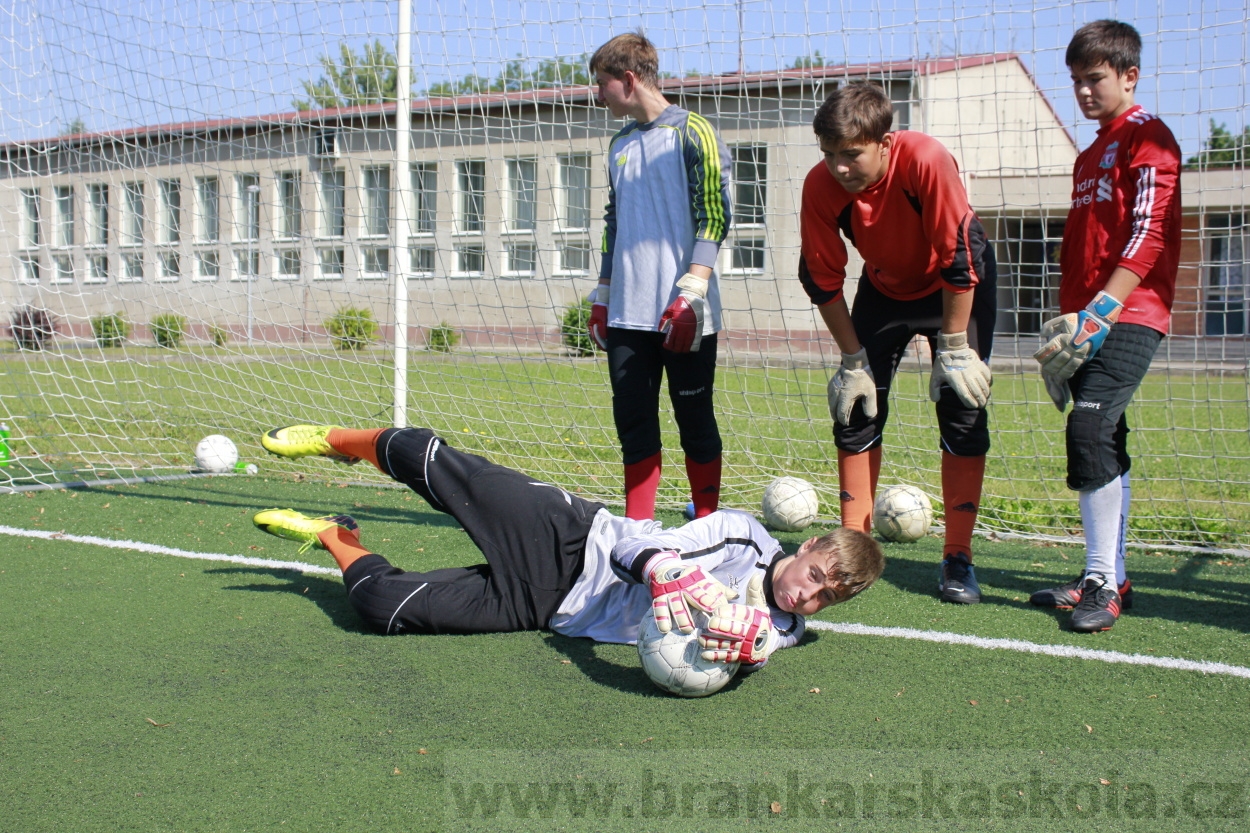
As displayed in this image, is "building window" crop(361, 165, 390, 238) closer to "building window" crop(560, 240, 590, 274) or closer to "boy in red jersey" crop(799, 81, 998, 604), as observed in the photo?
"building window" crop(560, 240, 590, 274)

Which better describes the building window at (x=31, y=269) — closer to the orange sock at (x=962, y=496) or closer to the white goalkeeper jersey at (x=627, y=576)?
the white goalkeeper jersey at (x=627, y=576)

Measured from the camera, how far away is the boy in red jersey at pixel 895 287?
11.3 feet

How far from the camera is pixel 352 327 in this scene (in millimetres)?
7840

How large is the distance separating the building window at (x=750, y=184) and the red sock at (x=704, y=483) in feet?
9.80

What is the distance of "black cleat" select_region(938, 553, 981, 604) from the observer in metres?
3.81

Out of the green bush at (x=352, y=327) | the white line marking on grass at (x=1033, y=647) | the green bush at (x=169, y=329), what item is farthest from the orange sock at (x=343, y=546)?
the green bush at (x=169, y=329)

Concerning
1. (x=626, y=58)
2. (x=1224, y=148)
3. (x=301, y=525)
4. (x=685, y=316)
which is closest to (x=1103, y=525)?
(x=685, y=316)

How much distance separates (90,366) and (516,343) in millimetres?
3286

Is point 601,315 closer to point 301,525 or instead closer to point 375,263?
point 301,525

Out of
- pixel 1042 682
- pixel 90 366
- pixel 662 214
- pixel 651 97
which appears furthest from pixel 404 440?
pixel 90 366

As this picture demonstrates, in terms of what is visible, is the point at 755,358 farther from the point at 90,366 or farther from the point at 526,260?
the point at 90,366

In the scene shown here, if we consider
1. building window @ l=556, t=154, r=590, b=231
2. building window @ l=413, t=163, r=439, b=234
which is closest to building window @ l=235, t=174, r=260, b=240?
building window @ l=413, t=163, r=439, b=234

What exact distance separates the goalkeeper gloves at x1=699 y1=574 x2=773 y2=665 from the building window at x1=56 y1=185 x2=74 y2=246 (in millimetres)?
6172

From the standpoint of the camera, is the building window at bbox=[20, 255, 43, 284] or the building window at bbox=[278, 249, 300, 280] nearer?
the building window at bbox=[20, 255, 43, 284]
